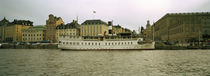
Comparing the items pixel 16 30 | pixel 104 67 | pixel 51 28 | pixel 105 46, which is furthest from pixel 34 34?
pixel 104 67

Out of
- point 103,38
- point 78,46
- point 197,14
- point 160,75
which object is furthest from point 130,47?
point 197,14

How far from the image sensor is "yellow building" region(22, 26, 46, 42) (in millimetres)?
109250

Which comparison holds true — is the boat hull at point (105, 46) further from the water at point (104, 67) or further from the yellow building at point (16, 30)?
the yellow building at point (16, 30)

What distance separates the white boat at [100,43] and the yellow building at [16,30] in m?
81.7

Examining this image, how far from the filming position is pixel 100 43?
52.5m

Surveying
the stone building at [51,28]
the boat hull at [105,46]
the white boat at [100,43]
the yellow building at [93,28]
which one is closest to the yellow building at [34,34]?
the stone building at [51,28]

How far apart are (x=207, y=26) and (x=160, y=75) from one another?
88410mm

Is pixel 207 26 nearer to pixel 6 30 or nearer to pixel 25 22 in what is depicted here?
pixel 25 22

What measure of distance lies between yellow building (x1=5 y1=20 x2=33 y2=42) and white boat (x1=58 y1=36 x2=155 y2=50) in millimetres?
81703

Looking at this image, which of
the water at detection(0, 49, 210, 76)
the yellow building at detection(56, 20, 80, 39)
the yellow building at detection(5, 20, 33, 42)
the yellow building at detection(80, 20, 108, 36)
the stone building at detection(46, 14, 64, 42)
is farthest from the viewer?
the yellow building at detection(5, 20, 33, 42)

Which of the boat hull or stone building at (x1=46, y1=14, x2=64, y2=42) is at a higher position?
stone building at (x1=46, y1=14, x2=64, y2=42)

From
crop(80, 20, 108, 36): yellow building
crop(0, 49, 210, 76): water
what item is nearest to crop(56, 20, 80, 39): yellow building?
crop(80, 20, 108, 36): yellow building

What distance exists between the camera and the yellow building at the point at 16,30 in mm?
116900

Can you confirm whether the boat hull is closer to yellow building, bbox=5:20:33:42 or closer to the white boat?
the white boat
